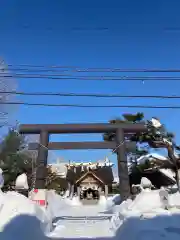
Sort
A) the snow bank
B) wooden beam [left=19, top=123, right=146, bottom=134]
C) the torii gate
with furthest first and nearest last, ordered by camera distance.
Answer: wooden beam [left=19, top=123, right=146, bottom=134] < the torii gate < the snow bank

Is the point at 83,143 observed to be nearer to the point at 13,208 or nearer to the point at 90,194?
the point at 13,208

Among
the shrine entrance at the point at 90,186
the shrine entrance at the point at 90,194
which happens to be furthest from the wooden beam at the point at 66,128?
the shrine entrance at the point at 90,194

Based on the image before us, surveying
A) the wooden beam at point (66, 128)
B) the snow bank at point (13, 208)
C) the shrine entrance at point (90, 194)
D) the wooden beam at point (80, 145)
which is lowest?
the snow bank at point (13, 208)

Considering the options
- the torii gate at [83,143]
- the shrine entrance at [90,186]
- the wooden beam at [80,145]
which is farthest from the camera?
the shrine entrance at [90,186]

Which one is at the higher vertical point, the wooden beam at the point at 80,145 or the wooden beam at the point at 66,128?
the wooden beam at the point at 66,128

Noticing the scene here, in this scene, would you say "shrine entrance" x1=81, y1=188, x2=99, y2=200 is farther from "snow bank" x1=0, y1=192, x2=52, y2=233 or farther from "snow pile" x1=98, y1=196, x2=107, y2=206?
"snow bank" x1=0, y1=192, x2=52, y2=233

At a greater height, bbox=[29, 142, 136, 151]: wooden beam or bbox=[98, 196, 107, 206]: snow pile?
bbox=[29, 142, 136, 151]: wooden beam

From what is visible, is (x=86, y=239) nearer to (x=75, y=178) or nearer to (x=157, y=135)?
(x=157, y=135)

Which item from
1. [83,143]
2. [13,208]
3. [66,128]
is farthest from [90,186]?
[13,208]

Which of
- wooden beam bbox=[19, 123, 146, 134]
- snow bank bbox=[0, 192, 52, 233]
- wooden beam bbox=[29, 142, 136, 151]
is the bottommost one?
snow bank bbox=[0, 192, 52, 233]

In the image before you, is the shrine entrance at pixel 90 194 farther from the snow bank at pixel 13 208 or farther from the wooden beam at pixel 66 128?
the snow bank at pixel 13 208

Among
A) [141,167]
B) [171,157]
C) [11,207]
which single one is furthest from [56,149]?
[141,167]

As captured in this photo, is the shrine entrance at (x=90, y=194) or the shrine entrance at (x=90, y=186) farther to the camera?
the shrine entrance at (x=90, y=186)

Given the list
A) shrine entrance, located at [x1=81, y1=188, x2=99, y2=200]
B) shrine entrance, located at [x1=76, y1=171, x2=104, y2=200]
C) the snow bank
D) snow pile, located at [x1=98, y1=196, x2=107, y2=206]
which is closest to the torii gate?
the snow bank
